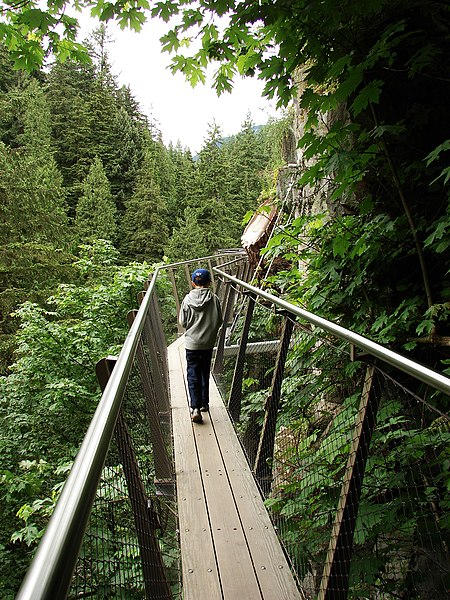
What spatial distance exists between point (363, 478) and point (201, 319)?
2.48 metres

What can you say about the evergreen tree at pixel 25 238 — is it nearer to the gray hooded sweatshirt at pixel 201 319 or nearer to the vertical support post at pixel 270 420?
the gray hooded sweatshirt at pixel 201 319

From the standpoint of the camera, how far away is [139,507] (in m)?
1.43

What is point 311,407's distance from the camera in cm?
327

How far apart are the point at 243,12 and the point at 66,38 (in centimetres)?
171

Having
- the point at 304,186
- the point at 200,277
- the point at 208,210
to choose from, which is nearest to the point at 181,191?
the point at 208,210

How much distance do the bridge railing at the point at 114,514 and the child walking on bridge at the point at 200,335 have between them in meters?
0.63

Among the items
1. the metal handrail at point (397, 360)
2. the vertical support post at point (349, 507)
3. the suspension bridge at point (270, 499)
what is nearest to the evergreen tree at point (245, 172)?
the suspension bridge at point (270, 499)

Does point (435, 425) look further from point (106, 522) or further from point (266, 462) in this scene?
point (106, 522)

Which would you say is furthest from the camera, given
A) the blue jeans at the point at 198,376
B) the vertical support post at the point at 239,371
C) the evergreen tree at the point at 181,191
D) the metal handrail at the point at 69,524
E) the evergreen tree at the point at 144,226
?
the evergreen tree at the point at 181,191

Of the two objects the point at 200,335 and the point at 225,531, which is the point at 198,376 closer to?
the point at 200,335

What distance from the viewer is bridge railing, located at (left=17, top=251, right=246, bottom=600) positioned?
1.67ft

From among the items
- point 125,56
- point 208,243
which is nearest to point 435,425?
point 208,243

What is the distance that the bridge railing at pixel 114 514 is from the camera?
1.67 ft

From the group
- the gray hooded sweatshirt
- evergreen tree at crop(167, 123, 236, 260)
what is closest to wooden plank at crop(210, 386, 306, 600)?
the gray hooded sweatshirt
